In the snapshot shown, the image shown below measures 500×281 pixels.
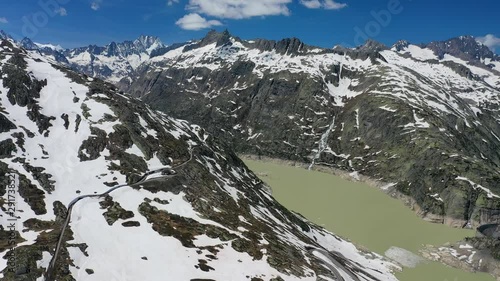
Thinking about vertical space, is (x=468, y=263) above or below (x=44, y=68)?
below

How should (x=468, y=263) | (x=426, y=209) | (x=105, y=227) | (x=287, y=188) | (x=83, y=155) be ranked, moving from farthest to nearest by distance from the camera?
(x=287, y=188)
(x=426, y=209)
(x=468, y=263)
(x=83, y=155)
(x=105, y=227)

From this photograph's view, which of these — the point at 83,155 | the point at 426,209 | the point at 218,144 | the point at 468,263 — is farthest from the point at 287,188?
the point at 83,155

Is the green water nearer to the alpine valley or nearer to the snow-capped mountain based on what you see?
the alpine valley

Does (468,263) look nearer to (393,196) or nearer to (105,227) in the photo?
(393,196)

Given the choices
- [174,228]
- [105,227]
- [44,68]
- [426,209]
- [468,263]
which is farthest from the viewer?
[426,209]

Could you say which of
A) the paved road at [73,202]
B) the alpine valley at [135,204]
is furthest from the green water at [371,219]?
the paved road at [73,202]

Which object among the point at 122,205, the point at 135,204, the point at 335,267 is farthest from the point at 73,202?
the point at 335,267
